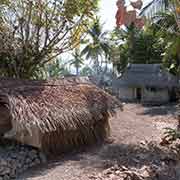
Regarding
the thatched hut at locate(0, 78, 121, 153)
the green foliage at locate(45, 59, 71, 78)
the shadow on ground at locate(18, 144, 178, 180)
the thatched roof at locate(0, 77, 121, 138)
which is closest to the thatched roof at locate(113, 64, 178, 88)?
the green foliage at locate(45, 59, 71, 78)

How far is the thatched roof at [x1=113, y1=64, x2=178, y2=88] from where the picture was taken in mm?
29556

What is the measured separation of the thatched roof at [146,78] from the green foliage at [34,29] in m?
15.1

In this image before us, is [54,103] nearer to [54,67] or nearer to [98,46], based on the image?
[54,67]

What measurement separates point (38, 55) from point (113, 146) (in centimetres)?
610

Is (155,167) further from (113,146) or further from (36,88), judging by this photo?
(36,88)

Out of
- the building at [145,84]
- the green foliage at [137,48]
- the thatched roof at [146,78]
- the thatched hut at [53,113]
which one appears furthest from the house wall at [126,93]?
the thatched hut at [53,113]

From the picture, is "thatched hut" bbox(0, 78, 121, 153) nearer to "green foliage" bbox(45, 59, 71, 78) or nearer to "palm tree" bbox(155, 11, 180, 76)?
"palm tree" bbox(155, 11, 180, 76)

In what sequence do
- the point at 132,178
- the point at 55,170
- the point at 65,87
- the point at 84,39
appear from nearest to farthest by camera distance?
the point at 132,178 → the point at 55,170 → the point at 65,87 → the point at 84,39

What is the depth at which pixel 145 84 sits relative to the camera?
30109 millimetres

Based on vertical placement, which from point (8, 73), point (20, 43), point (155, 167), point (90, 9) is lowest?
point (155, 167)

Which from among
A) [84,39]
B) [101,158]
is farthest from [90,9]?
[101,158]

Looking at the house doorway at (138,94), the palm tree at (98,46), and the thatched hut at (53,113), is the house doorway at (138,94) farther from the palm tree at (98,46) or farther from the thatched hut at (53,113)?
the thatched hut at (53,113)

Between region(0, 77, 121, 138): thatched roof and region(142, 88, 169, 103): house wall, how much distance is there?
697 inches

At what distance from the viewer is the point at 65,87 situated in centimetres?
1184
